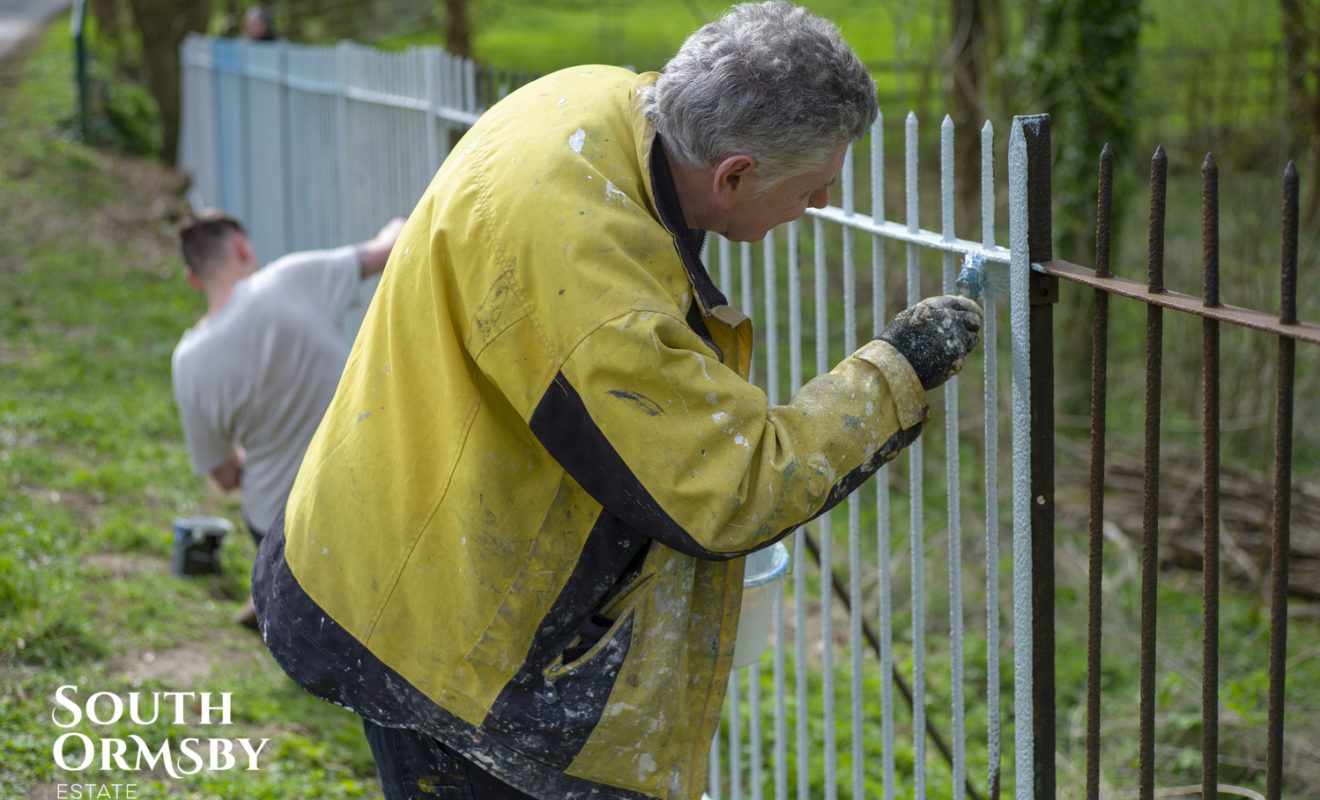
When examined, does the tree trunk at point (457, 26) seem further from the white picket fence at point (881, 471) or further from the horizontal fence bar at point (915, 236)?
the horizontal fence bar at point (915, 236)

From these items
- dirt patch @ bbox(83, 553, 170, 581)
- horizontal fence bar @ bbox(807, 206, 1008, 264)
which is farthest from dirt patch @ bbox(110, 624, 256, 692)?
horizontal fence bar @ bbox(807, 206, 1008, 264)

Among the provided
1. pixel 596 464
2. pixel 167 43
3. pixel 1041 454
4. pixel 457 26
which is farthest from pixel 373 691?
pixel 167 43

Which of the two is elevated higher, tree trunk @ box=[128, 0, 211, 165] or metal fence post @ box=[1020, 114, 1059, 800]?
tree trunk @ box=[128, 0, 211, 165]

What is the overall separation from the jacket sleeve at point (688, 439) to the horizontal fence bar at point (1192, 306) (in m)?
0.42

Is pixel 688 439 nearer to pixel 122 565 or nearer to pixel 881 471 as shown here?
pixel 881 471

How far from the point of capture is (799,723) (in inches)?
116

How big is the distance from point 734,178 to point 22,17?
27.6 meters

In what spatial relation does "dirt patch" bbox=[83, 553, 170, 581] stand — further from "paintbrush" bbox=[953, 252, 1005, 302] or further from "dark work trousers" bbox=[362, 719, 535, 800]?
"paintbrush" bbox=[953, 252, 1005, 302]

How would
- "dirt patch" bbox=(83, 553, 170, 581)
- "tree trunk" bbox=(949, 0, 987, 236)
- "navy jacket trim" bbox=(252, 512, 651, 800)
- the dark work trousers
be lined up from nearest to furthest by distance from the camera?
1. "navy jacket trim" bbox=(252, 512, 651, 800)
2. the dark work trousers
3. "dirt patch" bbox=(83, 553, 170, 581)
4. "tree trunk" bbox=(949, 0, 987, 236)

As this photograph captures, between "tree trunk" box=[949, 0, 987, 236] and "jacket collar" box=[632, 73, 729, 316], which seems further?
"tree trunk" box=[949, 0, 987, 236]

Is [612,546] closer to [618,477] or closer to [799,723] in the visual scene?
[618,477]

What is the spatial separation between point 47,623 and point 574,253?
10.7ft

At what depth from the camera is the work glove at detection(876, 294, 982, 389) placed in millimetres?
1866

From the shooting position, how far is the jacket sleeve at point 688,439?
1.65 meters
